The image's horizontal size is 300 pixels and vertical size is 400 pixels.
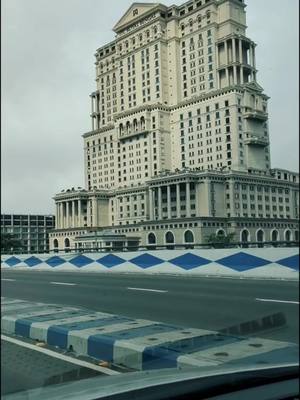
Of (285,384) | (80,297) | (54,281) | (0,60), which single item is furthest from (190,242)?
(54,281)

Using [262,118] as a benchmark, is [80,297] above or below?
below

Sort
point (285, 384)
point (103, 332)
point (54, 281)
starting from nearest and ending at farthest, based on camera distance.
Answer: point (285, 384) < point (103, 332) < point (54, 281)

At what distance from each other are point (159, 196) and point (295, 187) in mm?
1243

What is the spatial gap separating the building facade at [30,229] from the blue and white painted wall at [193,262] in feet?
1.02

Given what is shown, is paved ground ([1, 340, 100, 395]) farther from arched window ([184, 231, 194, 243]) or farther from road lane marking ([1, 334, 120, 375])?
arched window ([184, 231, 194, 243])

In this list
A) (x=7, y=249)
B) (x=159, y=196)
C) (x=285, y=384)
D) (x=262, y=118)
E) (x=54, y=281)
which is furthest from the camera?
(x=54, y=281)

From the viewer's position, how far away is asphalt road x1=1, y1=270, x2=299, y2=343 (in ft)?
24.1

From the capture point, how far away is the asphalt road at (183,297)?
24.1 ft

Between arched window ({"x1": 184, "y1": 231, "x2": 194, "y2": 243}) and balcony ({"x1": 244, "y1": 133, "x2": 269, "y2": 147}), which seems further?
arched window ({"x1": 184, "y1": 231, "x2": 194, "y2": 243})

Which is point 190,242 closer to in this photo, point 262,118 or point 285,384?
point 262,118

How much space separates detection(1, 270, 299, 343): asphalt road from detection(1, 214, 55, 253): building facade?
1.28 meters

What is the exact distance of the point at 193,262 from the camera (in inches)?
268

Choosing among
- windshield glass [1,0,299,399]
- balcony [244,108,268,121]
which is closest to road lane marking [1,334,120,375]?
windshield glass [1,0,299,399]

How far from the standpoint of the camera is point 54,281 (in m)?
9.91
